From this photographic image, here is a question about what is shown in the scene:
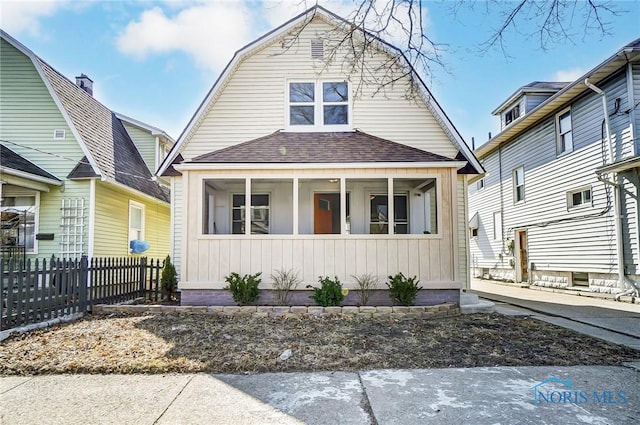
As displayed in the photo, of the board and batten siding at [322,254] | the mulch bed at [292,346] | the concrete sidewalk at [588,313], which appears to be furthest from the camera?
the board and batten siding at [322,254]

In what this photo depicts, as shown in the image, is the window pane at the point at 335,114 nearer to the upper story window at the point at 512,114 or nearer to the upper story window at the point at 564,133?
the upper story window at the point at 564,133

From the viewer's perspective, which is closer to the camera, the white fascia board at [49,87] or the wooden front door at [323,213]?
the white fascia board at [49,87]

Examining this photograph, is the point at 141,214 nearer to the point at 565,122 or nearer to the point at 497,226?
the point at 565,122

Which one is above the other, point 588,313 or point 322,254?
point 322,254

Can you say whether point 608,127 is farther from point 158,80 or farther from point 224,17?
point 158,80

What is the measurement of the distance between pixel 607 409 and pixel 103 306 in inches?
324

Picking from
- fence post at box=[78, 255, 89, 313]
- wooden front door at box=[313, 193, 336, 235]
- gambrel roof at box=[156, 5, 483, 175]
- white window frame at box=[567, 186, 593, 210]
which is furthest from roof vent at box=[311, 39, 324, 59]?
white window frame at box=[567, 186, 593, 210]

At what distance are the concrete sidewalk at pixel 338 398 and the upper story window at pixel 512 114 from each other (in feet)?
46.3

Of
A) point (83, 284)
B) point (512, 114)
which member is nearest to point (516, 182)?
point (512, 114)

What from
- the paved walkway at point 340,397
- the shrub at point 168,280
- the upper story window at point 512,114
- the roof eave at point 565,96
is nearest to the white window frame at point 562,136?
the roof eave at point 565,96

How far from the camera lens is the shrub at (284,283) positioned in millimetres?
8102

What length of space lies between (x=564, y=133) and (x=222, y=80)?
11185mm

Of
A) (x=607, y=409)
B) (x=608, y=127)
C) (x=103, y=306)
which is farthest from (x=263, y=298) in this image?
(x=608, y=127)

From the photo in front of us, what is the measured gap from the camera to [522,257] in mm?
15711
